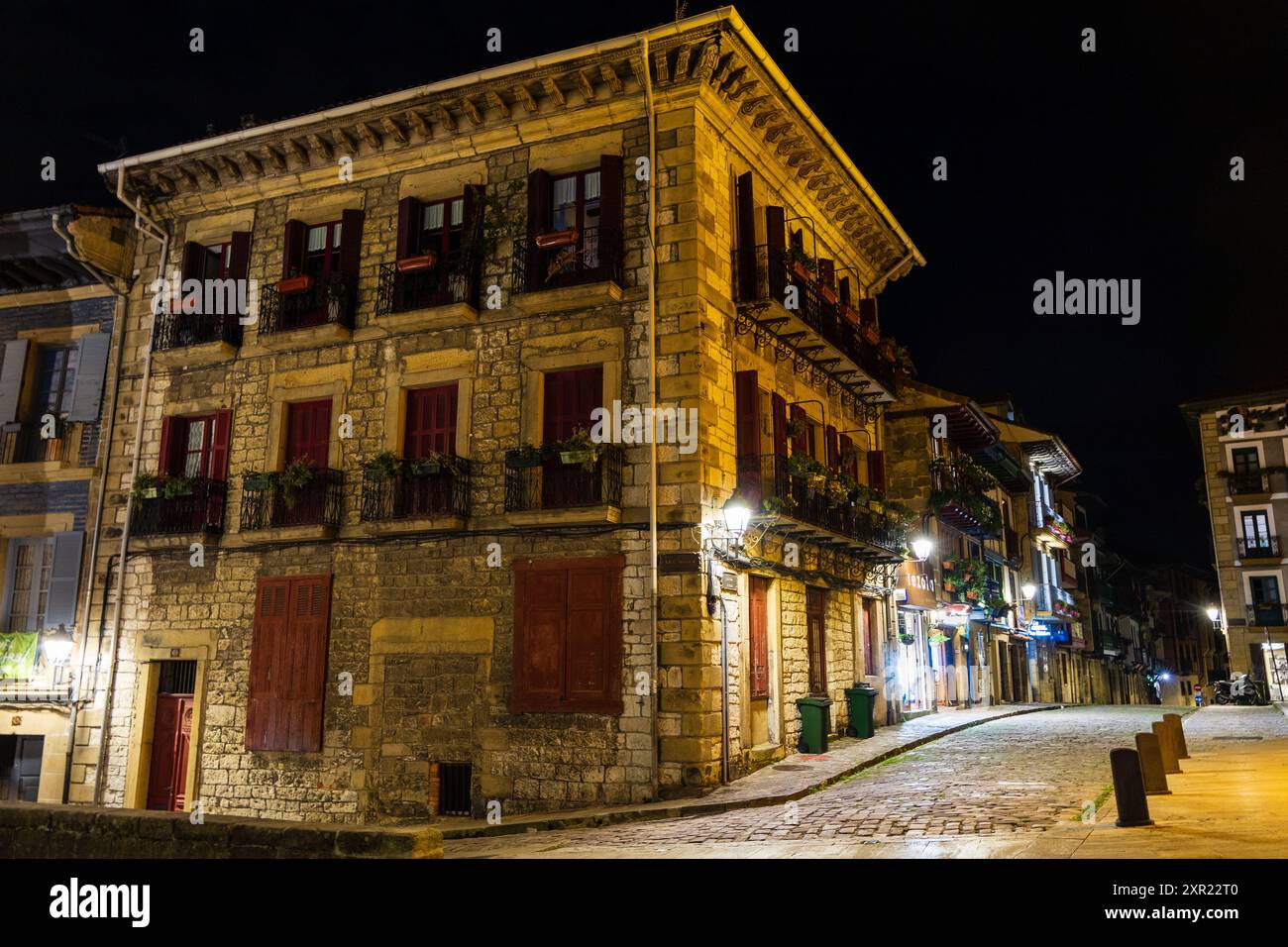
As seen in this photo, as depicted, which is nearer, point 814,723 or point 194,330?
point 814,723

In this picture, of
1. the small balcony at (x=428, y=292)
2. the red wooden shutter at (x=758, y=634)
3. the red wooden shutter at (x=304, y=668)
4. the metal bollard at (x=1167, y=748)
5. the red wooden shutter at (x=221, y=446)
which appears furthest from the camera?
the red wooden shutter at (x=221, y=446)

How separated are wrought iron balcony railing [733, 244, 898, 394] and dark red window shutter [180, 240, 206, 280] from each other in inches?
404

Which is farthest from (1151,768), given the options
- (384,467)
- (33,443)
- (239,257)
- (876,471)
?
(33,443)

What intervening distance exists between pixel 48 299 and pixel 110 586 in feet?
20.3

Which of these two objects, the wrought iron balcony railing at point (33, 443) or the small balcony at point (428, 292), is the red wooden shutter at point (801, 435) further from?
the wrought iron balcony railing at point (33, 443)

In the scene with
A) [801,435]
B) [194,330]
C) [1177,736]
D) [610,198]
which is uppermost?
[610,198]

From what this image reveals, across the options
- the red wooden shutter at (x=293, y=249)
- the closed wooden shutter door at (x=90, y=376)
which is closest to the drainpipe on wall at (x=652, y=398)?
the red wooden shutter at (x=293, y=249)

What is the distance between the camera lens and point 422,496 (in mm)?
14773

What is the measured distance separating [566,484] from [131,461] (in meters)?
9.14

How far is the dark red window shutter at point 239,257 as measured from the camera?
17.2 meters

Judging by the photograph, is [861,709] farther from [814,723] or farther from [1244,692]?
[1244,692]

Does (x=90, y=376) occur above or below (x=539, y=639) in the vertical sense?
above

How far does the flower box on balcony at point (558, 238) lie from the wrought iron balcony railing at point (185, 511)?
7.37 metres
